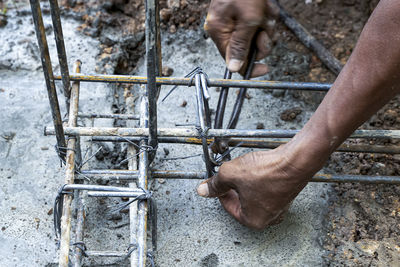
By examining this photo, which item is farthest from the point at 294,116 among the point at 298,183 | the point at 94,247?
the point at 94,247

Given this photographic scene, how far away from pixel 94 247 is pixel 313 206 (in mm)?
1056

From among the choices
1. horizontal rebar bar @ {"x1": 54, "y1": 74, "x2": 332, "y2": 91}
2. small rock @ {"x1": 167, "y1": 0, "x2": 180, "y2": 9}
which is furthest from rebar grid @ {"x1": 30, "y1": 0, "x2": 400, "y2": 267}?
small rock @ {"x1": 167, "y1": 0, "x2": 180, "y2": 9}

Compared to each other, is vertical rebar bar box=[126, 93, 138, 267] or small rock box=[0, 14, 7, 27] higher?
small rock box=[0, 14, 7, 27]

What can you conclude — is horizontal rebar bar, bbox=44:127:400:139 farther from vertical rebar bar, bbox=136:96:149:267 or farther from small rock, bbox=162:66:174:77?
small rock, bbox=162:66:174:77

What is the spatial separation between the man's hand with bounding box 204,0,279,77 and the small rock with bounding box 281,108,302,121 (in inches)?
23.3

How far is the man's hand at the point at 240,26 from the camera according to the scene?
2111 mm

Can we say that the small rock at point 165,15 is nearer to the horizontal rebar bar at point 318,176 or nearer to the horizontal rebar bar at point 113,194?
the horizontal rebar bar at point 318,176

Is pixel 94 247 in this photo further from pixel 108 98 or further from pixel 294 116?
pixel 294 116

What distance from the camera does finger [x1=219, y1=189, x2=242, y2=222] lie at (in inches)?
86.0

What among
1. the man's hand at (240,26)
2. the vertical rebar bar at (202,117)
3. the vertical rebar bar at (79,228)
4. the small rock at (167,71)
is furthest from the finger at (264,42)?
the vertical rebar bar at (79,228)

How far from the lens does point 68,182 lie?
1947mm

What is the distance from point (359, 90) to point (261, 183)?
1.68ft

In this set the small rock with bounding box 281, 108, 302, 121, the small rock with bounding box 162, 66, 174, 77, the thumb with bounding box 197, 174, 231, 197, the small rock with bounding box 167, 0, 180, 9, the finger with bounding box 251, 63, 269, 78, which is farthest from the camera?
the small rock with bounding box 167, 0, 180, 9

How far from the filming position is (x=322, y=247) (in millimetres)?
2234
